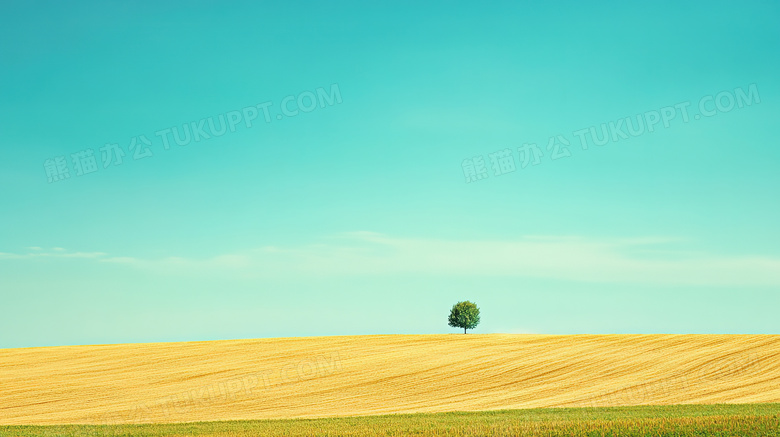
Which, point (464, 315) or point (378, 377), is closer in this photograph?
point (378, 377)

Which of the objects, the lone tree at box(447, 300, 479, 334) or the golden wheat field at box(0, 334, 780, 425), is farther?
the lone tree at box(447, 300, 479, 334)

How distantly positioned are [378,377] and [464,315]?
30848mm

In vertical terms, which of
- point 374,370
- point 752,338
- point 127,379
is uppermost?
point 127,379

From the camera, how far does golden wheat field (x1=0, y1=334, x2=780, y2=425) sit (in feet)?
88.5

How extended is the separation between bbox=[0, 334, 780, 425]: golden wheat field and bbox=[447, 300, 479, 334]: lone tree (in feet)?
54.4

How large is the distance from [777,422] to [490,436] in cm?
837

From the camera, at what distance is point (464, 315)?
208 ft

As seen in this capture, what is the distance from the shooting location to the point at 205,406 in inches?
1084

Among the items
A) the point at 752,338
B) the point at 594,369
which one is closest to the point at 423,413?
the point at 594,369

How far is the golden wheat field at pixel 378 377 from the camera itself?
27.0 metres

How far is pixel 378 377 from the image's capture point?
3359cm

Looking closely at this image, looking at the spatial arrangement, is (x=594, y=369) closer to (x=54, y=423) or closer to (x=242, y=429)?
(x=242, y=429)

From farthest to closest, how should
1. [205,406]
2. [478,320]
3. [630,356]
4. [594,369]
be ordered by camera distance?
[478,320]
[630,356]
[594,369]
[205,406]

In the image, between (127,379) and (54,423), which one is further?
(127,379)
